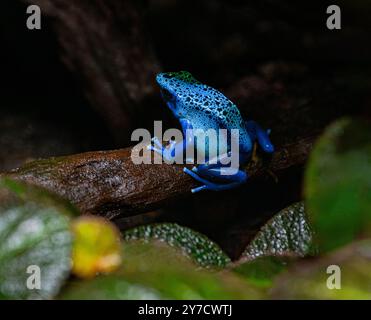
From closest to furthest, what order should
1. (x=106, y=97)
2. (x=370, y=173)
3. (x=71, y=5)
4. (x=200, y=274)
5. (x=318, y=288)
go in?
(x=318, y=288) < (x=200, y=274) < (x=370, y=173) < (x=71, y=5) < (x=106, y=97)

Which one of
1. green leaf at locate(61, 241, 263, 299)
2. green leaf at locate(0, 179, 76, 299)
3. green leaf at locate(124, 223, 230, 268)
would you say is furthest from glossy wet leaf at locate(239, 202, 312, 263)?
green leaf at locate(0, 179, 76, 299)

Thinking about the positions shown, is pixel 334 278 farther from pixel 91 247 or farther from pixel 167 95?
pixel 167 95

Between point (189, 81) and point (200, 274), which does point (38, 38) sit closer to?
point (189, 81)

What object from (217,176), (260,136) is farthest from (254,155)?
(217,176)

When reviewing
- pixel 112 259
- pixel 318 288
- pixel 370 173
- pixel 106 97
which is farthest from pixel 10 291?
pixel 106 97

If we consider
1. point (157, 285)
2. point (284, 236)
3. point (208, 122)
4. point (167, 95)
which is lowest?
point (157, 285)

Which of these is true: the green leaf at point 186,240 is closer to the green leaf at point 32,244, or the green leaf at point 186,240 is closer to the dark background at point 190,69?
the dark background at point 190,69

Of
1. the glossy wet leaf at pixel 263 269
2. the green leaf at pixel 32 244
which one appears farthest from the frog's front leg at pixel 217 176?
the green leaf at pixel 32 244
